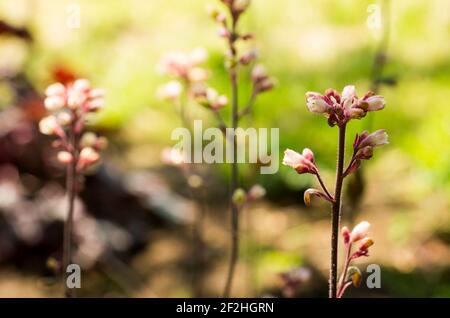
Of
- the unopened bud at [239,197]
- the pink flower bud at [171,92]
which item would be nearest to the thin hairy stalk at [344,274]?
the unopened bud at [239,197]

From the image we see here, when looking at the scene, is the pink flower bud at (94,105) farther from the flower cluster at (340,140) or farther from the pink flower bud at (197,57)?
the flower cluster at (340,140)

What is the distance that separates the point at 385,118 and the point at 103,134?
1.58 metres

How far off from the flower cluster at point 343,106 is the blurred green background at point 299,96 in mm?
874

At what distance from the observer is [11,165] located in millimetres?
2838

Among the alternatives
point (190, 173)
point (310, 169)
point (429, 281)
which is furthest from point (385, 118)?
point (310, 169)

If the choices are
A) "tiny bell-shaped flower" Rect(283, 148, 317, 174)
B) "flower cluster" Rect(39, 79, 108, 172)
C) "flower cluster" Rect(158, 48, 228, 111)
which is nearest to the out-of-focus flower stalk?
"flower cluster" Rect(39, 79, 108, 172)

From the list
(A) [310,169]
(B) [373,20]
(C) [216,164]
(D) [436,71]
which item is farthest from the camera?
(D) [436,71]

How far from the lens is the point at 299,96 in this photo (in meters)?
3.84

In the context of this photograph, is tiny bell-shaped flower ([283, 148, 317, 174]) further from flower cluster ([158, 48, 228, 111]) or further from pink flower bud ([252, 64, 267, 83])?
flower cluster ([158, 48, 228, 111])

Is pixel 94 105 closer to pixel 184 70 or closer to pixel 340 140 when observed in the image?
pixel 184 70

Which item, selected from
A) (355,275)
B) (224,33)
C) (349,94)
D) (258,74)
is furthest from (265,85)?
(355,275)

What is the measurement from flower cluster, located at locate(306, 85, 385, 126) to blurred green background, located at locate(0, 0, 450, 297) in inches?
34.4

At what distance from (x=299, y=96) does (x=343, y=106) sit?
2.76 m
